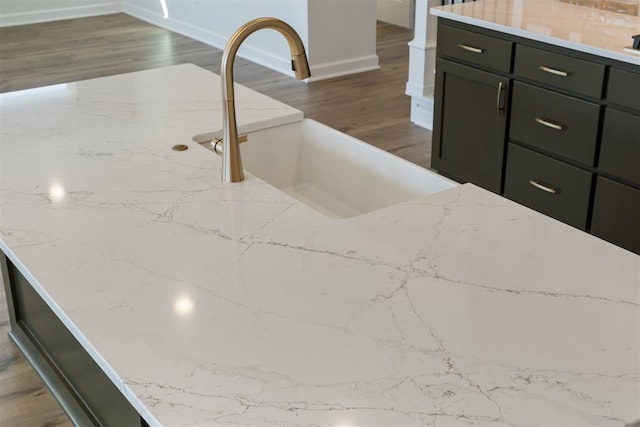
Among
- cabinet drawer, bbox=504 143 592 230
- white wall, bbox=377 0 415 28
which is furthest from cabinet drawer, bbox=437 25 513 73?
white wall, bbox=377 0 415 28

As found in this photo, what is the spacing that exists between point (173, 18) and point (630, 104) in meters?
5.51

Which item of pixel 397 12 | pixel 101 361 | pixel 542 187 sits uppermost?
pixel 101 361

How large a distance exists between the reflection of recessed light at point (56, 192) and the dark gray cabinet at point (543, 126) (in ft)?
6.71

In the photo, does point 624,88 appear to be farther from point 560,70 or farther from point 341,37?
point 341,37

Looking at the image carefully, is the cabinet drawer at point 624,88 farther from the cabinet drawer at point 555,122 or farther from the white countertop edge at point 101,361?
the white countertop edge at point 101,361

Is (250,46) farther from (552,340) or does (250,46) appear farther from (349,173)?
(552,340)

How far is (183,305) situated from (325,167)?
1141 millimetres

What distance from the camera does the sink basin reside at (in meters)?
2.41

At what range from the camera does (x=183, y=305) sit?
1551mm

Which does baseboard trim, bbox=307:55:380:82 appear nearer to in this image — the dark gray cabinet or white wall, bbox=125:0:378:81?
A: white wall, bbox=125:0:378:81

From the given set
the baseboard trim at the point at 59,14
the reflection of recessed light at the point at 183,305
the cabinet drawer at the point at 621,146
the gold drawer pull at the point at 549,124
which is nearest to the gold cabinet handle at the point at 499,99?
the gold drawer pull at the point at 549,124

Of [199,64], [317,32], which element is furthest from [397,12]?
[199,64]

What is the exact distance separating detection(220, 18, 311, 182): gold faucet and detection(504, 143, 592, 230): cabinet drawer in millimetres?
1728

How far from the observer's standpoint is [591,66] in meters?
3.11
